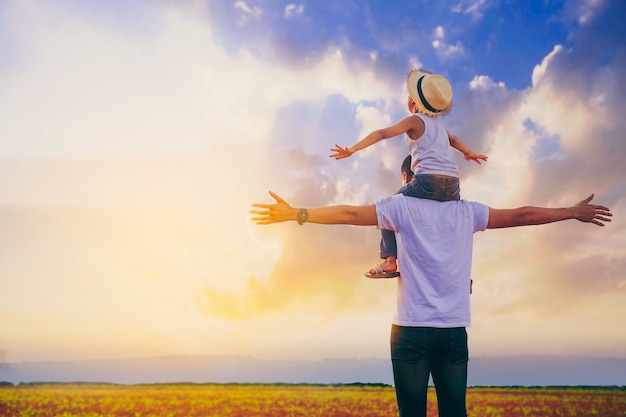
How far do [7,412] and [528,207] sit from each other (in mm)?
16177

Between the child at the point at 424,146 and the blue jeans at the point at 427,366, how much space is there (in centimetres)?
43

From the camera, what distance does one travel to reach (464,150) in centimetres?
417

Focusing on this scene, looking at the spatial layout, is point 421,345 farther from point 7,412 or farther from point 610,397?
point 610,397

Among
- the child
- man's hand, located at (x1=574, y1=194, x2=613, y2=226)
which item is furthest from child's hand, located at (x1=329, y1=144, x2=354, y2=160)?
man's hand, located at (x1=574, y1=194, x2=613, y2=226)

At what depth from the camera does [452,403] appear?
3.16 metres

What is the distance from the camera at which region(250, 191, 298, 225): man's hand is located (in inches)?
119

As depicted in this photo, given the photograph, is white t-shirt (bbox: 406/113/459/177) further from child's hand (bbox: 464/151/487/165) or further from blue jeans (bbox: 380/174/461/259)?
child's hand (bbox: 464/151/487/165)

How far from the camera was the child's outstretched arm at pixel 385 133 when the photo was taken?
339 cm

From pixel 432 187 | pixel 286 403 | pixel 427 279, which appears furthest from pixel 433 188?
pixel 286 403

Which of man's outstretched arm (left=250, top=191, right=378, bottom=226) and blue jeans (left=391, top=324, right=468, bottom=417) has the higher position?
man's outstretched arm (left=250, top=191, right=378, bottom=226)

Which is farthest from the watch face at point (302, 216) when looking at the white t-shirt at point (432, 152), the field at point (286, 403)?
the field at point (286, 403)

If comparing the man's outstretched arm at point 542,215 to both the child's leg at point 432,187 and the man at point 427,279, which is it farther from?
the child's leg at point 432,187

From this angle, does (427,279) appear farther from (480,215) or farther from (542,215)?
(542,215)

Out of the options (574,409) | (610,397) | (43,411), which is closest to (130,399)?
(43,411)
